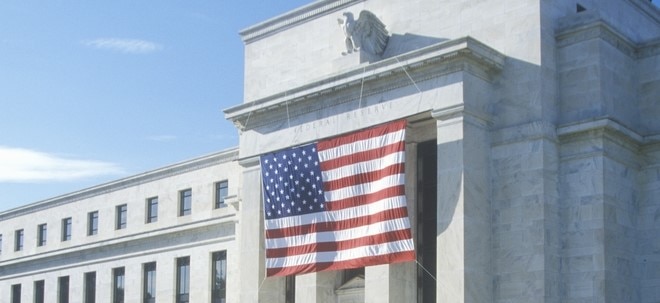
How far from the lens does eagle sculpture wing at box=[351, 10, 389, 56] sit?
40.3 m

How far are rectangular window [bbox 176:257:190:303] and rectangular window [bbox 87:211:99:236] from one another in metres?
8.54

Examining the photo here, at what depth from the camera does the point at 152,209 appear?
5853cm

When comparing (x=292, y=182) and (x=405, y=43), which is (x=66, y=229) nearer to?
(x=292, y=182)

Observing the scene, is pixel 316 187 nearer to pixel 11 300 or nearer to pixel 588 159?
pixel 588 159

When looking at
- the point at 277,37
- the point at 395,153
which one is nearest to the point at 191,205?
the point at 277,37

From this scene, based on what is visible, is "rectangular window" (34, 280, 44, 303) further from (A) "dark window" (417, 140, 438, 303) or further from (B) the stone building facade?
(A) "dark window" (417, 140, 438, 303)

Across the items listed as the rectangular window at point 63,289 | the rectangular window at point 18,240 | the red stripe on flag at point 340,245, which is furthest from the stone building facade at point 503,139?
the rectangular window at point 18,240

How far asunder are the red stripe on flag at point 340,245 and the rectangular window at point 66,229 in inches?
1045

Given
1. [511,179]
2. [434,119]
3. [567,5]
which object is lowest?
[511,179]

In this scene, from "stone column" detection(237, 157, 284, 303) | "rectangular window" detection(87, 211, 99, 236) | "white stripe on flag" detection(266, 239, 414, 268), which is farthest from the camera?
"rectangular window" detection(87, 211, 99, 236)

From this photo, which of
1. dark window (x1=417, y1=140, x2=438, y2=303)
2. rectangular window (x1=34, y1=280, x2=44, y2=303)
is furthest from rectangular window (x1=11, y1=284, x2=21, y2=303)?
dark window (x1=417, y1=140, x2=438, y2=303)

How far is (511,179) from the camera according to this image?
36.2 m

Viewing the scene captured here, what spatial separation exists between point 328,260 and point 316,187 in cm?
275

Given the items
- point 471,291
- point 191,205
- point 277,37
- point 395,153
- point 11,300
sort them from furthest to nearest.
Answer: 1. point 11,300
2. point 191,205
3. point 277,37
4. point 395,153
5. point 471,291
